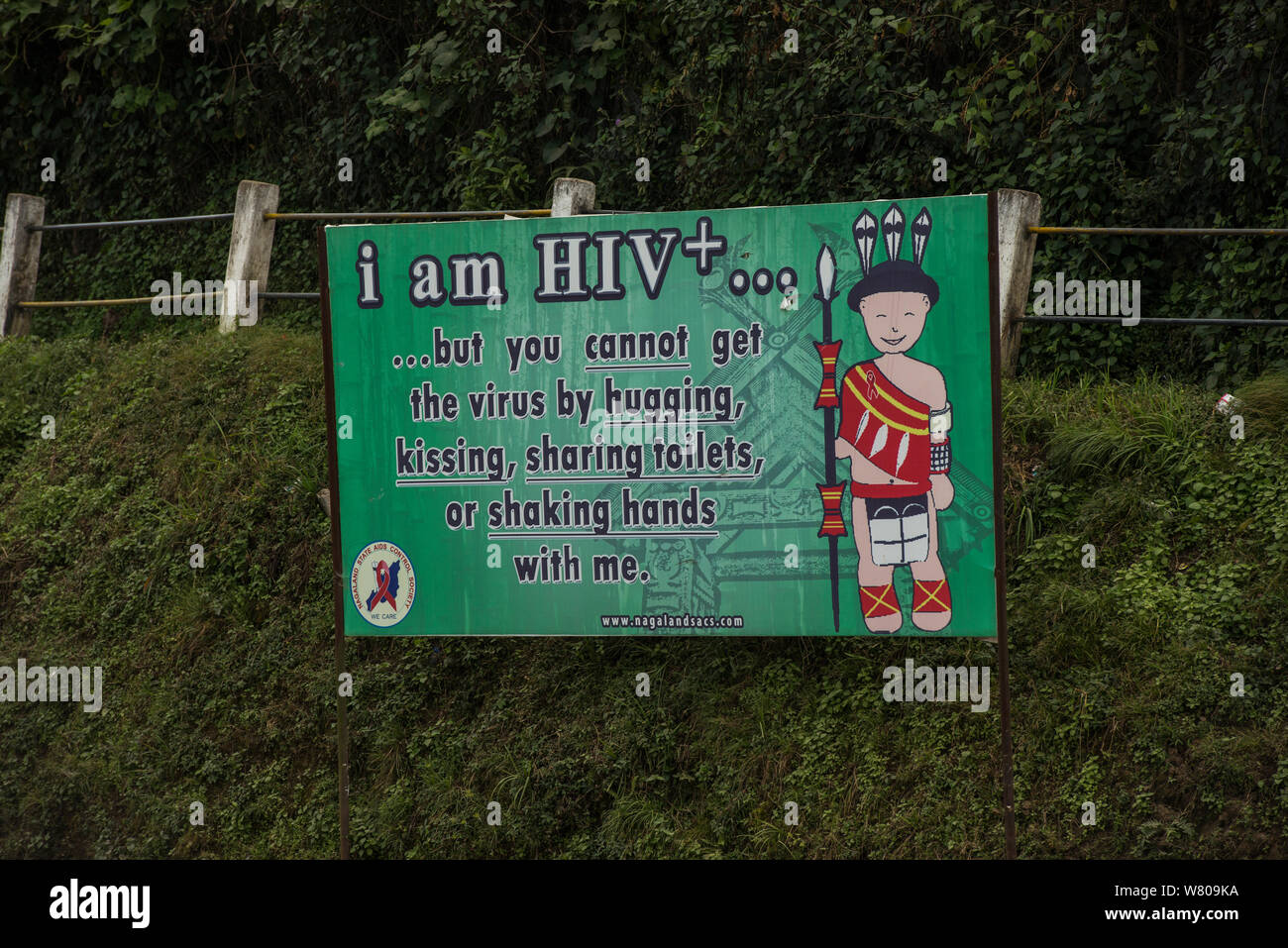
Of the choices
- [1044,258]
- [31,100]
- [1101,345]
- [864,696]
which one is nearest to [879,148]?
[1044,258]

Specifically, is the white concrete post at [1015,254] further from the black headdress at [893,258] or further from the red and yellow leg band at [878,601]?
the red and yellow leg band at [878,601]

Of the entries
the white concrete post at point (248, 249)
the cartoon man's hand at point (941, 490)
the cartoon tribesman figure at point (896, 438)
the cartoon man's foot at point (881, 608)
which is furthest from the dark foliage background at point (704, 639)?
the cartoon man's hand at point (941, 490)

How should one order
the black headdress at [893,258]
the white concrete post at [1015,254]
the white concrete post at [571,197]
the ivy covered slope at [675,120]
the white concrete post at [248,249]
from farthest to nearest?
the white concrete post at [248,249], the ivy covered slope at [675,120], the white concrete post at [571,197], the white concrete post at [1015,254], the black headdress at [893,258]

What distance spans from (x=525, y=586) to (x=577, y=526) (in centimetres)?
35

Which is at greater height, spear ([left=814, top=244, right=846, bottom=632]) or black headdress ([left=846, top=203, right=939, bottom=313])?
black headdress ([left=846, top=203, right=939, bottom=313])

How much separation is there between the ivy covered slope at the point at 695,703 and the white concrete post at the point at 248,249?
5.40 ft

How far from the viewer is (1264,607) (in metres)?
5.14

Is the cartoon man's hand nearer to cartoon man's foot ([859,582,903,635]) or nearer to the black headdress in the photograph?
cartoon man's foot ([859,582,903,635])

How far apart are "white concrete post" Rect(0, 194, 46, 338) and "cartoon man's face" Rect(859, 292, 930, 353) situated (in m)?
7.61

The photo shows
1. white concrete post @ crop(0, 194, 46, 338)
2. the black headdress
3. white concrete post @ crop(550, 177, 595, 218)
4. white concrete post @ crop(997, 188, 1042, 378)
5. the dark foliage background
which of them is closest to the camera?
the black headdress

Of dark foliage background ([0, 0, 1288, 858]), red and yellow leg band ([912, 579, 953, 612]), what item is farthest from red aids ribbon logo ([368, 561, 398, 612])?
red and yellow leg band ([912, 579, 953, 612])

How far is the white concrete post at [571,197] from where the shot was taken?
268 inches

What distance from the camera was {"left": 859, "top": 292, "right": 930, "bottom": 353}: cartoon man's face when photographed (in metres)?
4.61

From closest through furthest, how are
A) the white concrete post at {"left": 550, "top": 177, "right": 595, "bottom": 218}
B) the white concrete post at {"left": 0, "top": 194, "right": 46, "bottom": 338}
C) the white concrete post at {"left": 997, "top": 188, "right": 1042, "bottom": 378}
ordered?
the white concrete post at {"left": 997, "top": 188, "right": 1042, "bottom": 378}
the white concrete post at {"left": 550, "top": 177, "right": 595, "bottom": 218}
the white concrete post at {"left": 0, "top": 194, "right": 46, "bottom": 338}
